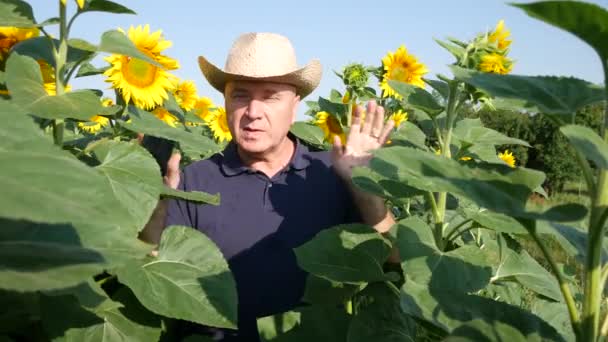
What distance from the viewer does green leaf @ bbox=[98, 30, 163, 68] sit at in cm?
132

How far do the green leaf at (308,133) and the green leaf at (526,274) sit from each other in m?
1.36

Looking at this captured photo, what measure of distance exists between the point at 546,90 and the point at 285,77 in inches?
65.5

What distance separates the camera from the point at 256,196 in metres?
2.42

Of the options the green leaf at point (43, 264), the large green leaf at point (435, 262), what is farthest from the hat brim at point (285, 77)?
the green leaf at point (43, 264)

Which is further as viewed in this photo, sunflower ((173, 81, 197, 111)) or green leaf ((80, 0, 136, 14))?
sunflower ((173, 81, 197, 111))

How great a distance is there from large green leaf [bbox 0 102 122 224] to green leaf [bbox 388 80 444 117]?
1.29 meters

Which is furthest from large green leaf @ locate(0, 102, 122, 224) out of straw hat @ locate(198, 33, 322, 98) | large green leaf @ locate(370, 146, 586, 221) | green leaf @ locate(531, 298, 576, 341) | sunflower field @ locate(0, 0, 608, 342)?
straw hat @ locate(198, 33, 322, 98)

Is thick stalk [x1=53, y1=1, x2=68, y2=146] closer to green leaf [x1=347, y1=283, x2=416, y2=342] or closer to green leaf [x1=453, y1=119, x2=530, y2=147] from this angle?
green leaf [x1=347, y1=283, x2=416, y2=342]

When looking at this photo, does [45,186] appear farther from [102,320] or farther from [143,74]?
[143,74]

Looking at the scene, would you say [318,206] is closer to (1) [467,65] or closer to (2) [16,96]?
(1) [467,65]

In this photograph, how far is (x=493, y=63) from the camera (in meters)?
1.81

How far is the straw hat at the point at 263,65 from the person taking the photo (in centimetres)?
A: 237

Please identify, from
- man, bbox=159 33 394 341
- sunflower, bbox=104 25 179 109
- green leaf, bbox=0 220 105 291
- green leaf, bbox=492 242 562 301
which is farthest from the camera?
man, bbox=159 33 394 341

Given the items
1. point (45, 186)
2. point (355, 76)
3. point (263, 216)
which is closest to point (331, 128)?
point (355, 76)
